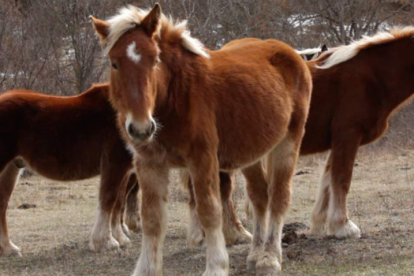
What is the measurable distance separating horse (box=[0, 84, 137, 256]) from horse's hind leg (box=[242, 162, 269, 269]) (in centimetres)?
171

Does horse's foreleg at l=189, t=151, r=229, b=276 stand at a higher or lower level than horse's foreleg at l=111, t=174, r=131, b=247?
Result: higher

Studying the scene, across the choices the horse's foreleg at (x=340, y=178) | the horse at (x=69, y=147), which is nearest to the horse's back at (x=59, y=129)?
the horse at (x=69, y=147)

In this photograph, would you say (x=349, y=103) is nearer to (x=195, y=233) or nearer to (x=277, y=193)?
(x=277, y=193)

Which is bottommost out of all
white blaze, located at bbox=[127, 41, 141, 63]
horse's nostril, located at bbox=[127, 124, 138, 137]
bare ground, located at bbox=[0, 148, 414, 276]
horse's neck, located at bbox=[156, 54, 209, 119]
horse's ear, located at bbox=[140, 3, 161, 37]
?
bare ground, located at bbox=[0, 148, 414, 276]

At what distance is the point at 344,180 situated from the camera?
7289 mm

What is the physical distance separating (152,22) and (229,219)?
296cm

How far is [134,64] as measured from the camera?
4566mm

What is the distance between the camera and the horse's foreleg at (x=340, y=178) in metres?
7.20

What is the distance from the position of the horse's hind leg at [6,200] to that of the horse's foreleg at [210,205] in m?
2.85

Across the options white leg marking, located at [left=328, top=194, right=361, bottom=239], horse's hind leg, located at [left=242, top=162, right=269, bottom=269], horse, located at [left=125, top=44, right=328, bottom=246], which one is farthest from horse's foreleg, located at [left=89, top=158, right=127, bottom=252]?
white leg marking, located at [left=328, top=194, right=361, bottom=239]

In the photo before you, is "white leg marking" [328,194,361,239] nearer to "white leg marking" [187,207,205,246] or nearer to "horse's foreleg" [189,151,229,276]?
"white leg marking" [187,207,205,246]

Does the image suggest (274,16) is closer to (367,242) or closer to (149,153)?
(367,242)

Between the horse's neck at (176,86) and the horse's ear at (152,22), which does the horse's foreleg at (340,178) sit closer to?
the horse's neck at (176,86)

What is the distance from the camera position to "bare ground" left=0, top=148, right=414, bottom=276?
585 cm
